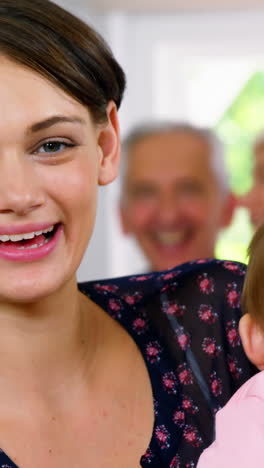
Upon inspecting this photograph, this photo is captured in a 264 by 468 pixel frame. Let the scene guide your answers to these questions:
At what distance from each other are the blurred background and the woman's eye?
6.68 feet

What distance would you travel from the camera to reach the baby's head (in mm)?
1213

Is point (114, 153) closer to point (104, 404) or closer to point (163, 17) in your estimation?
point (104, 404)

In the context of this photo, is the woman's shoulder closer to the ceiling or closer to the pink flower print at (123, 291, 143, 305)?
the pink flower print at (123, 291, 143, 305)

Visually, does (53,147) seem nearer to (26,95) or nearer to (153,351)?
(26,95)

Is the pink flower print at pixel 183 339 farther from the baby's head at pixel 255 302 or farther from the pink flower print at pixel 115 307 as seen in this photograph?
the baby's head at pixel 255 302

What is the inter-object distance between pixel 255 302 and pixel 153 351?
12.4 inches

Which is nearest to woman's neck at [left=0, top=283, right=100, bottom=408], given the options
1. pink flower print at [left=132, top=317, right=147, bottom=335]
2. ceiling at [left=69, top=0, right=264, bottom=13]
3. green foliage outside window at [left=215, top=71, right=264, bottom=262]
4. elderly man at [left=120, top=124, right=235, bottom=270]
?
pink flower print at [left=132, top=317, right=147, bottom=335]

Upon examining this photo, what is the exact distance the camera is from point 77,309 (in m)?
1.49

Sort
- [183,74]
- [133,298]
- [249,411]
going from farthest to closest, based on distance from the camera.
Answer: [183,74]
[133,298]
[249,411]

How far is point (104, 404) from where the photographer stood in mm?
1438

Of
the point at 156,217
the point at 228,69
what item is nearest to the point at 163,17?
the point at 228,69

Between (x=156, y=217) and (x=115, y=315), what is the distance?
1.73 meters

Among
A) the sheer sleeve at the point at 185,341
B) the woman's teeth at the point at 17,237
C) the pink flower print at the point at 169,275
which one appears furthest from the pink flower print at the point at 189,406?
the woman's teeth at the point at 17,237

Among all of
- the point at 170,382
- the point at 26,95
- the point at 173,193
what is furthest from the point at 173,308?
the point at 173,193
